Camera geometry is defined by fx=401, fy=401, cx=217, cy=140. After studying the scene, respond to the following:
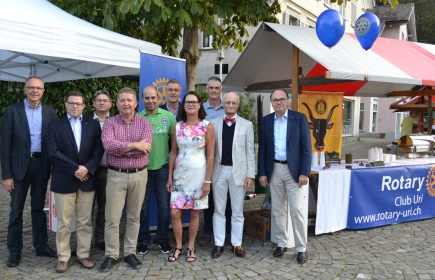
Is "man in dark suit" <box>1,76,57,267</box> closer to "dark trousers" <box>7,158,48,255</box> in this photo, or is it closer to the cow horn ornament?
"dark trousers" <box>7,158,48,255</box>

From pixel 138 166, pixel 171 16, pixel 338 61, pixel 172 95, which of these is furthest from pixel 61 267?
pixel 338 61

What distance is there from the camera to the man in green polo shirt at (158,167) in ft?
13.3

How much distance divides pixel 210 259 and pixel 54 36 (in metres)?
2.72

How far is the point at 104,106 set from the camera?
13.4 feet

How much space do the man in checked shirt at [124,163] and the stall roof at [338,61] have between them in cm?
224

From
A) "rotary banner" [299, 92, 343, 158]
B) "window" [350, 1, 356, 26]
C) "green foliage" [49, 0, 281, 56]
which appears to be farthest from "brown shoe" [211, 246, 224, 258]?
"window" [350, 1, 356, 26]

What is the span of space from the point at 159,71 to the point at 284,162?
187 cm

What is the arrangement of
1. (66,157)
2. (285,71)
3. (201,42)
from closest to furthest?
1. (66,157)
2. (285,71)
3. (201,42)

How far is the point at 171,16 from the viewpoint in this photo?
5469 mm

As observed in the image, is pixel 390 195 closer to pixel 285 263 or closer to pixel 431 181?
pixel 431 181

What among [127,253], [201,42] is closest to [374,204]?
[127,253]

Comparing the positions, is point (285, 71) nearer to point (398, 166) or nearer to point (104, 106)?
point (398, 166)

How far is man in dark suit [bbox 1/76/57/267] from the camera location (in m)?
3.69

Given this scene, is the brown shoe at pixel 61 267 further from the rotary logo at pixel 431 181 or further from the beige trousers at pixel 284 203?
the rotary logo at pixel 431 181
